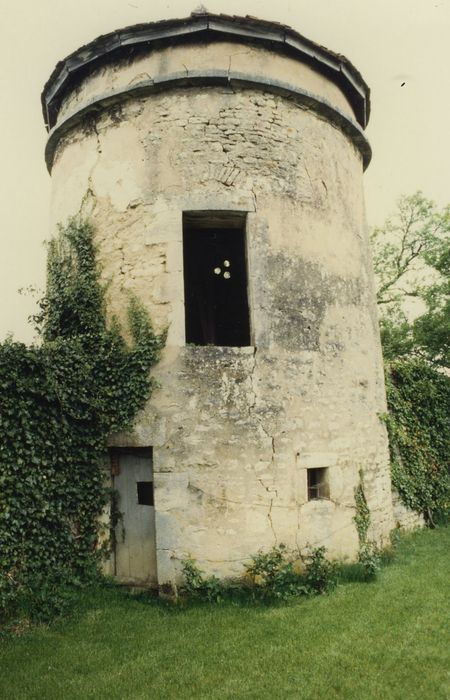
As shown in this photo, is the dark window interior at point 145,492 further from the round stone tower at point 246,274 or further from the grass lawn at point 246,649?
the grass lawn at point 246,649

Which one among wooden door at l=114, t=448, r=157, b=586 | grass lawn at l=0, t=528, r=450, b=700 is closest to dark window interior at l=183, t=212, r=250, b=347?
wooden door at l=114, t=448, r=157, b=586

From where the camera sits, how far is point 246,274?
24.6 ft

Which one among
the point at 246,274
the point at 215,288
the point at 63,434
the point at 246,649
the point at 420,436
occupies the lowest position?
the point at 246,649

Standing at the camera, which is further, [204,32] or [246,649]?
[204,32]

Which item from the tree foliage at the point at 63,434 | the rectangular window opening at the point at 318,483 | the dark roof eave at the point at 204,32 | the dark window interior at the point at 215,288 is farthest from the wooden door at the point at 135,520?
the dark roof eave at the point at 204,32

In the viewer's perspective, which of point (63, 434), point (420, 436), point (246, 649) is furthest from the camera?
point (420, 436)

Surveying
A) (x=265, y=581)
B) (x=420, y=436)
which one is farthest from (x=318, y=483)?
(x=420, y=436)

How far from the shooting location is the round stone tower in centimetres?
659

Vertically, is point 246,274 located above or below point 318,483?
above

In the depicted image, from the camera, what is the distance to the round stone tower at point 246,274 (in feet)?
21.6

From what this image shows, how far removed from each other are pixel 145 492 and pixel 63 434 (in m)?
1.33

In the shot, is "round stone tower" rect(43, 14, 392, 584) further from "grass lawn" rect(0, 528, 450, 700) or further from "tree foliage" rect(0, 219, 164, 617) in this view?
"grass lawn" rect(0, 528, 450, 700)

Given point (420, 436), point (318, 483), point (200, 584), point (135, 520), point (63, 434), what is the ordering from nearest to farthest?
point (200, 584) < point (63, 434) < point (135, 520) < point (318, 483) < point (420, 436)

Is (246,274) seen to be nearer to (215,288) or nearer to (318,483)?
(318,483)
